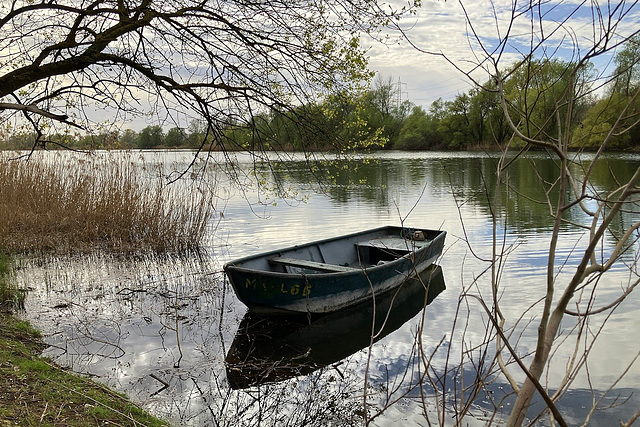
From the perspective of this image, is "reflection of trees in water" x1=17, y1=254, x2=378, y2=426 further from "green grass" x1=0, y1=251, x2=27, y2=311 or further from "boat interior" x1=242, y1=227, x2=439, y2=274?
"boat interior" x1=242, y1=227, x2=439, y2=274

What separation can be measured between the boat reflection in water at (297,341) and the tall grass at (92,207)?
138 inches

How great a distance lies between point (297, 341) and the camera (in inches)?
242

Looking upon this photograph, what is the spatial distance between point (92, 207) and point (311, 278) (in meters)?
5.31

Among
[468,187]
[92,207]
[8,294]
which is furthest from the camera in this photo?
[468,187]

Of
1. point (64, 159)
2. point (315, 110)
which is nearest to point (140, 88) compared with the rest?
point (315, 110)

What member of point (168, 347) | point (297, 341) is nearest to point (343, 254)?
point (297, 341)

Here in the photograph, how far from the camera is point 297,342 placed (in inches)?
241

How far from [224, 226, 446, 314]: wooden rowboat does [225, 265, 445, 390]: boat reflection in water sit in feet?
0.58

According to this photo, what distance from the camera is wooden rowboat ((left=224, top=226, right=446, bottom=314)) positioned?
6.25 metres

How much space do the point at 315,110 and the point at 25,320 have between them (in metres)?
3.90

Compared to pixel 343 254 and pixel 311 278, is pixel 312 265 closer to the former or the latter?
pixel 311 278

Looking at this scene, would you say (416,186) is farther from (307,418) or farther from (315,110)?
(307,418)

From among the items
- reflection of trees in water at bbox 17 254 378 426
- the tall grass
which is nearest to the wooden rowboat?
reflection of trees in water at bbox 17 254 378 426

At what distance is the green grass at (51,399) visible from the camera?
10.7 ft
